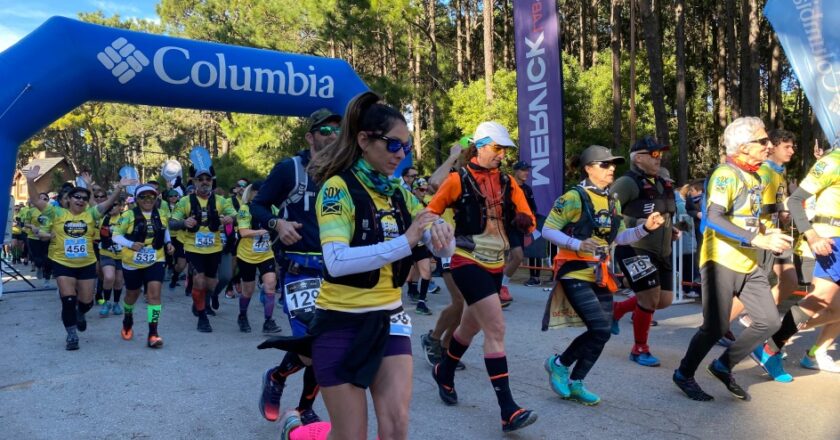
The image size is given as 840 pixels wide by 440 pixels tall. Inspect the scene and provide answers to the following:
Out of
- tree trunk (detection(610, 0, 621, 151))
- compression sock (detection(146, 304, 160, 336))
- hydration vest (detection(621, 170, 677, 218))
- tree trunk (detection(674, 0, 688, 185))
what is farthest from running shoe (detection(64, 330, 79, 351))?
tree trunk (detection(610, 0, 621, 151))

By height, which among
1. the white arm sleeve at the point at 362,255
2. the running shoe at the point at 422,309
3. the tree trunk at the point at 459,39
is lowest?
the running shoe at the point at 422,309

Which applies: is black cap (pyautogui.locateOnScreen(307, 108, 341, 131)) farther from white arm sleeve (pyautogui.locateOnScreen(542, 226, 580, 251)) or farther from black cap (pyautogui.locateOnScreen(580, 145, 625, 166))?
black cap (pyautogui.locateOnScreen(580, 145, 625, 166))

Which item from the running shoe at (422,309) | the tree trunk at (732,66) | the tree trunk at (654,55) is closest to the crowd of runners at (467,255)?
the running shoe at (422,309)

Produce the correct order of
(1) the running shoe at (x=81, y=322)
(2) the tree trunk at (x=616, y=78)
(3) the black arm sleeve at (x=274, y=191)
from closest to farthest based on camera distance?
1. (3) the black arm sleeve at (x=274, y=191)
2. (1) the running shoe at (x=81, y=322)
3. (2) the tree trunk at (x=616, y=78)

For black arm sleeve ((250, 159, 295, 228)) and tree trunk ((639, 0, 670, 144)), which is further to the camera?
tree trunk ((639, 0, 670, 144))

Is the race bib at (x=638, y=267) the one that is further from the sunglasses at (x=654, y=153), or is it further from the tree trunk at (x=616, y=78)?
the tree trunk at (x=616, y=78)

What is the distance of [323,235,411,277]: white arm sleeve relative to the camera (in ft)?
7.97

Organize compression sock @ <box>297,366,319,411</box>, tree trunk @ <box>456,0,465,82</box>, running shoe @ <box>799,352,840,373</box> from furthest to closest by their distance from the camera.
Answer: tree trunk @ <box>456,0,465,82</box> → running shoe @ <box>799,352,840,373</box> → compression sock @ <box>297,366,319,411</box>

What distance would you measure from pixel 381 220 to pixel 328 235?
258 millimetres

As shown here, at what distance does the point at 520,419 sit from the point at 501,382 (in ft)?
0.83

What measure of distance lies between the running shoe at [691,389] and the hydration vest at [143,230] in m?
5.93

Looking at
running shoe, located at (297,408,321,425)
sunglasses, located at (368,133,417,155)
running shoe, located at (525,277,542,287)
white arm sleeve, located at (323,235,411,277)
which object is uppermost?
sunglasses, located at (368,133,417,155)

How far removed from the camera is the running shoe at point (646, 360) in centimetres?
598

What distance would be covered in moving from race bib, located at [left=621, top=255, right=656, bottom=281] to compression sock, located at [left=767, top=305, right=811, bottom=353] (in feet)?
3.64
